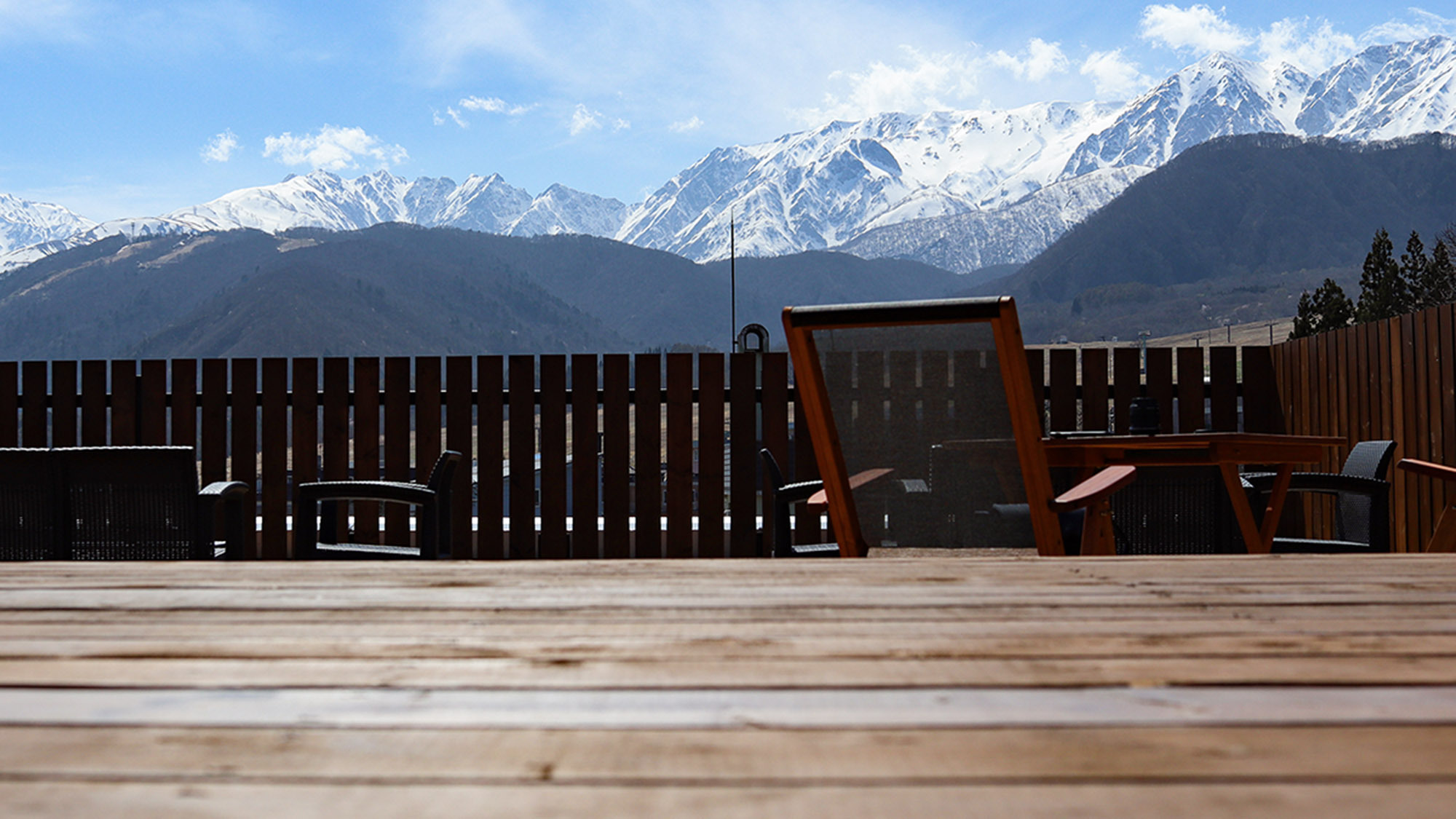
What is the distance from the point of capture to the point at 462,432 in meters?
5.36

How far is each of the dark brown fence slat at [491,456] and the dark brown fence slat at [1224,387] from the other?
4.01 meters

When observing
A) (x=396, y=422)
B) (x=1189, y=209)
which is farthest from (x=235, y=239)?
(x=396, y=422)

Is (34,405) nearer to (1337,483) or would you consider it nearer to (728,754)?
(728,754)

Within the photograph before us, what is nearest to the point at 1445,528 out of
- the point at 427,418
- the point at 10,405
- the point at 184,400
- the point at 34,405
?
the point at 427,418

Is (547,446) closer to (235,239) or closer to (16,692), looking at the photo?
(16,692)

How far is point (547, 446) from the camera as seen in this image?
5.41m

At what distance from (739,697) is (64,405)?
6.01 metres

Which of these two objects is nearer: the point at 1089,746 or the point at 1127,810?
the point at 1127,810

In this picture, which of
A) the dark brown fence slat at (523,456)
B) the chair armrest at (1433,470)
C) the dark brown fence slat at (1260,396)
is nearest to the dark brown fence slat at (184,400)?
the dark brown fence slat at (523,456)

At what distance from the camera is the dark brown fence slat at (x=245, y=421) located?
5.41 m

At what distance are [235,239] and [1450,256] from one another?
646ft

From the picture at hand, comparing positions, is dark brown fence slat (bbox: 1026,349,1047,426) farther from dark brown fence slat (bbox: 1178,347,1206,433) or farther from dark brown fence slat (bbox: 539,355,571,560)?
dark brown fence slat (bbox: 539,355,571,560)

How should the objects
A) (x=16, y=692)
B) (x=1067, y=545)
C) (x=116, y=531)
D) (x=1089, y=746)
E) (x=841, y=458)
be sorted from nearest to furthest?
(x=1089, y=746), (x=16, y=692), (x=841, y=458), (x=116, y=531), (x=1067, y=545)

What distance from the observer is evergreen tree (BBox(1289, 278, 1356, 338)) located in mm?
57031
